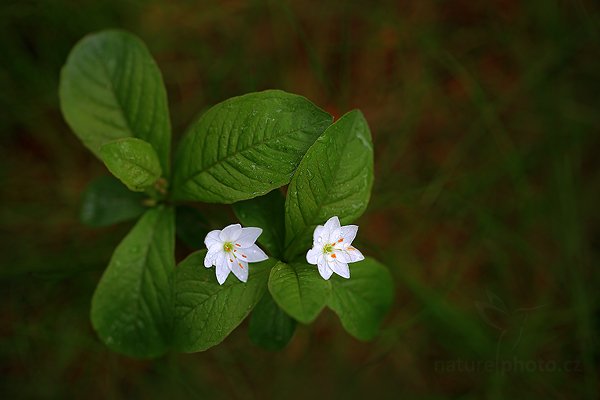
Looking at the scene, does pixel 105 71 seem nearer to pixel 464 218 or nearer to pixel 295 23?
pixel 295 23

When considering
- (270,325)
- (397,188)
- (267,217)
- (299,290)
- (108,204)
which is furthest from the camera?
(397,188)

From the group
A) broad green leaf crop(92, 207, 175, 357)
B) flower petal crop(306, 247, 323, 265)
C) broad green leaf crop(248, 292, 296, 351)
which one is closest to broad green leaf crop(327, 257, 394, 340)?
broad green leaf crop(248, 292, 296, 351)

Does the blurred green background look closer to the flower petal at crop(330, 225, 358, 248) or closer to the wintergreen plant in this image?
the wintergreen plant

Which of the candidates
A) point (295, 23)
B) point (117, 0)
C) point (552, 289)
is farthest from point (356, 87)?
point (552, 289)

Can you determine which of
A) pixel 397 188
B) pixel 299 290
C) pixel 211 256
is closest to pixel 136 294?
pixel 211 256

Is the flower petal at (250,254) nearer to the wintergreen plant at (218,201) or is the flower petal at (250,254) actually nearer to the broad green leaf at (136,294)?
the wintergreen plant at (218,201)

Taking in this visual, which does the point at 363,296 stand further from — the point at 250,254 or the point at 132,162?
the point at 132,162
